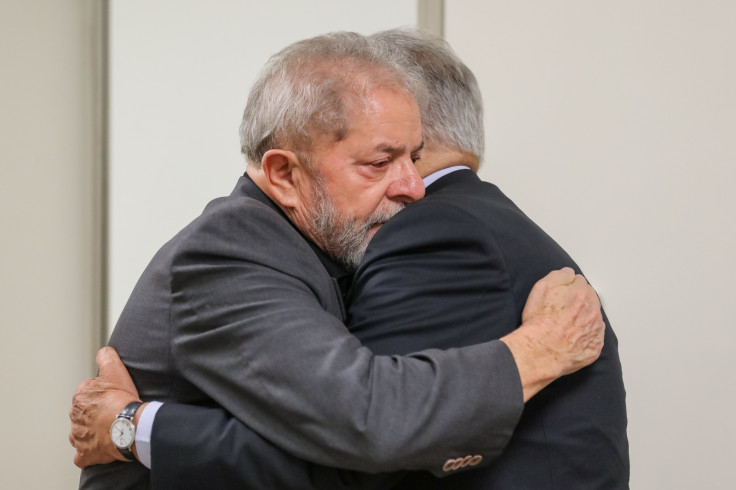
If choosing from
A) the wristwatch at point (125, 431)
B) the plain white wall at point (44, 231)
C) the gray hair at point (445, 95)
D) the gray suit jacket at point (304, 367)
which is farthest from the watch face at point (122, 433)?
the plain white wall at point (44, 231)

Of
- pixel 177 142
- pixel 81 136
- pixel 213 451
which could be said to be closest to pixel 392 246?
pixel 213 451

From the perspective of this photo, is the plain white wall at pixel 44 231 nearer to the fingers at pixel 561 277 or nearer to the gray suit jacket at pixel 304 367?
the gray suit jacket at pixel 304 367

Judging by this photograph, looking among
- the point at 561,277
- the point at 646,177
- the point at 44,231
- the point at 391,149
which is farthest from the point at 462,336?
Answer: the point at 44,231

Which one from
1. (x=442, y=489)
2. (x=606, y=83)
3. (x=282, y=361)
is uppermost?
(x=606, y=83)

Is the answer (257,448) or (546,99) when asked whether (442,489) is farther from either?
(546,99)

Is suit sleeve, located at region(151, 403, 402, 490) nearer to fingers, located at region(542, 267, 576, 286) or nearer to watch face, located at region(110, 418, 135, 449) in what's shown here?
watch face, located at region(110, 418, 135, 449)

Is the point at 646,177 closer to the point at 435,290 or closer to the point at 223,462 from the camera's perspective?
the point at 435,290

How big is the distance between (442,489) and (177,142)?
1701 mm

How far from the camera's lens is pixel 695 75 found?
2.17 meters

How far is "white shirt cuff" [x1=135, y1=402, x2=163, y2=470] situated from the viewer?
122 centimetres

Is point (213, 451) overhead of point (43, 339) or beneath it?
overhead

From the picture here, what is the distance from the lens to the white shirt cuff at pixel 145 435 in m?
1.22

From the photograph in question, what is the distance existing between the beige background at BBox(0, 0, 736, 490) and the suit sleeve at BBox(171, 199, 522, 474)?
1.21m

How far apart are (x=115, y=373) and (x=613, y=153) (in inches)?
57.5
